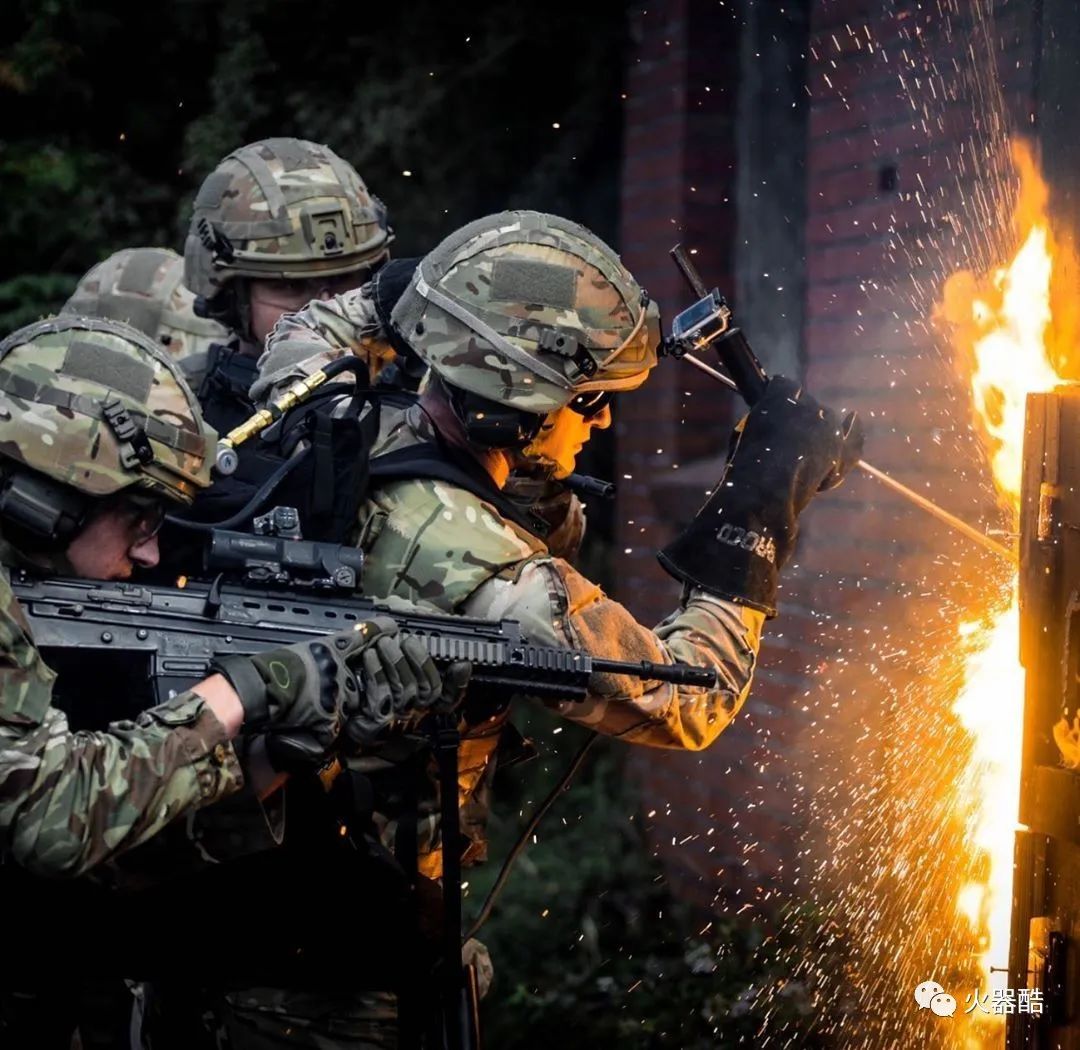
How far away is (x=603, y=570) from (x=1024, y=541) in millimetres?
3075

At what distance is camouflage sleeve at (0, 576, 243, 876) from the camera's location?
2225 mm

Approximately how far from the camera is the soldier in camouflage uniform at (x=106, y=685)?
2258 mm

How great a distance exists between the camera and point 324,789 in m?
2.76

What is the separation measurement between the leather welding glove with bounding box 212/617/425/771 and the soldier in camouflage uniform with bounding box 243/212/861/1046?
10.0 inches

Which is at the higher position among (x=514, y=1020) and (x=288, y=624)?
(x=288, y=624)

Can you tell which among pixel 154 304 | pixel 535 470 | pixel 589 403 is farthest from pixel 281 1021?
pixel 154 304

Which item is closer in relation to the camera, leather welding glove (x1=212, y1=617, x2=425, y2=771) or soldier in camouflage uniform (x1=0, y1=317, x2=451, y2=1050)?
soldier in camouflage uniform (x1=0, y1=317, x2=451, y2=1050)

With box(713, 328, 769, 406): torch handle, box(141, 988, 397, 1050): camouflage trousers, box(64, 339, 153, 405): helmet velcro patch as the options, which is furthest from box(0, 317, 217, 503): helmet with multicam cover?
box(713, 328, 769, 406): torch handle

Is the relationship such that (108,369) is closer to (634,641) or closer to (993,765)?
(634,641)

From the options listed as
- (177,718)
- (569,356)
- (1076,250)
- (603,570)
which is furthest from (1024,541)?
(603,570)

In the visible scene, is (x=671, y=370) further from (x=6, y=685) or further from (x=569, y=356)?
(x=6, y=685)

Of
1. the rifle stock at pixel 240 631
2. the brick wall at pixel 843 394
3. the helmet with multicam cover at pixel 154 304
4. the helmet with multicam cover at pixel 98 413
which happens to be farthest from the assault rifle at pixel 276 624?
the helmet with multicam cover at pixel 154 304

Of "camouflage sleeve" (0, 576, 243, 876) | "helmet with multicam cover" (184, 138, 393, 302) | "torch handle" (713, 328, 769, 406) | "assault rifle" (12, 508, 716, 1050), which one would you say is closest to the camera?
"camouflage sleeve" (0, 576, 243, 876)

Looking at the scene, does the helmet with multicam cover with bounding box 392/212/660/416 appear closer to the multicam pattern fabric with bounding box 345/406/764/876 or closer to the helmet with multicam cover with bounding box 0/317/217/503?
the multicam pattern fabric with bounding box 345/406/764/876
